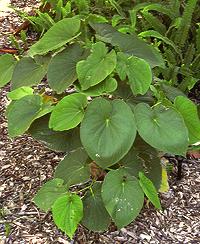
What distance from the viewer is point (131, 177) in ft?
7.29

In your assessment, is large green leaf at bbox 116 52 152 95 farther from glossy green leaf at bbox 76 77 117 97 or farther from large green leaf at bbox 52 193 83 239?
large green leaf at bbox 52 193 83 239

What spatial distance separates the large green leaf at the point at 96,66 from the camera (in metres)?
2.25

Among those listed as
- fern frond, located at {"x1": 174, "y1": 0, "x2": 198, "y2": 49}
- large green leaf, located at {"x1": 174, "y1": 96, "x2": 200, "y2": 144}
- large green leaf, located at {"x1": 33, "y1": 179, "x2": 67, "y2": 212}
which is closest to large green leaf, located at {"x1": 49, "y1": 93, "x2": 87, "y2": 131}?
large green leaf, located at {"x1": 33, "y1": 179, "x2": 67, "y2": 212}

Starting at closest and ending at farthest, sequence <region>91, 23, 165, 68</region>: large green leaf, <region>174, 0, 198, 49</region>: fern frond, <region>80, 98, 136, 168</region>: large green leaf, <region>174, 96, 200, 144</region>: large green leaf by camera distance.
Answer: <region>80, 98, 136, 168</region>: large green leaf → <region>174, 96, 200, 144</region>: large green leaf → <region>91, 23, 165, 68</region>: large green leaf → <region>174, 0, 198, 49</region>: fern frond

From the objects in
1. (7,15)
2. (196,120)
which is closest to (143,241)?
(196,120)

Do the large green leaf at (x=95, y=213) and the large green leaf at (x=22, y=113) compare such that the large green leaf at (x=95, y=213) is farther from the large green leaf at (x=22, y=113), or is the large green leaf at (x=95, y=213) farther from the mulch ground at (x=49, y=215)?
the large green leaf at (x=22, y=113)

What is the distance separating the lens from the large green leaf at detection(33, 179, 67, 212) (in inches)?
89.7

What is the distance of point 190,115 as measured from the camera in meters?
2.34

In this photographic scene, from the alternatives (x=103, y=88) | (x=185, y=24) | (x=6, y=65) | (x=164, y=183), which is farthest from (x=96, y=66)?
(x=185, y=24)

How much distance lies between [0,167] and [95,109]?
930 millimetres

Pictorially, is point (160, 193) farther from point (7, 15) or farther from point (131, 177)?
point (7, 15)

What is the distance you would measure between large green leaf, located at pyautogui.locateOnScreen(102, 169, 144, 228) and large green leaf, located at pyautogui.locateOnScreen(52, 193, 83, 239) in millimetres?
127

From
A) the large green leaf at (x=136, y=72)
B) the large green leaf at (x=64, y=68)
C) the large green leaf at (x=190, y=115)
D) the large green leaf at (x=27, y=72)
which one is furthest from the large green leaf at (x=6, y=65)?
the large green leaf at (x=190, y=115)

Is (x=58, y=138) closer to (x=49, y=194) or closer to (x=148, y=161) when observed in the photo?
(x=49, y=194)
